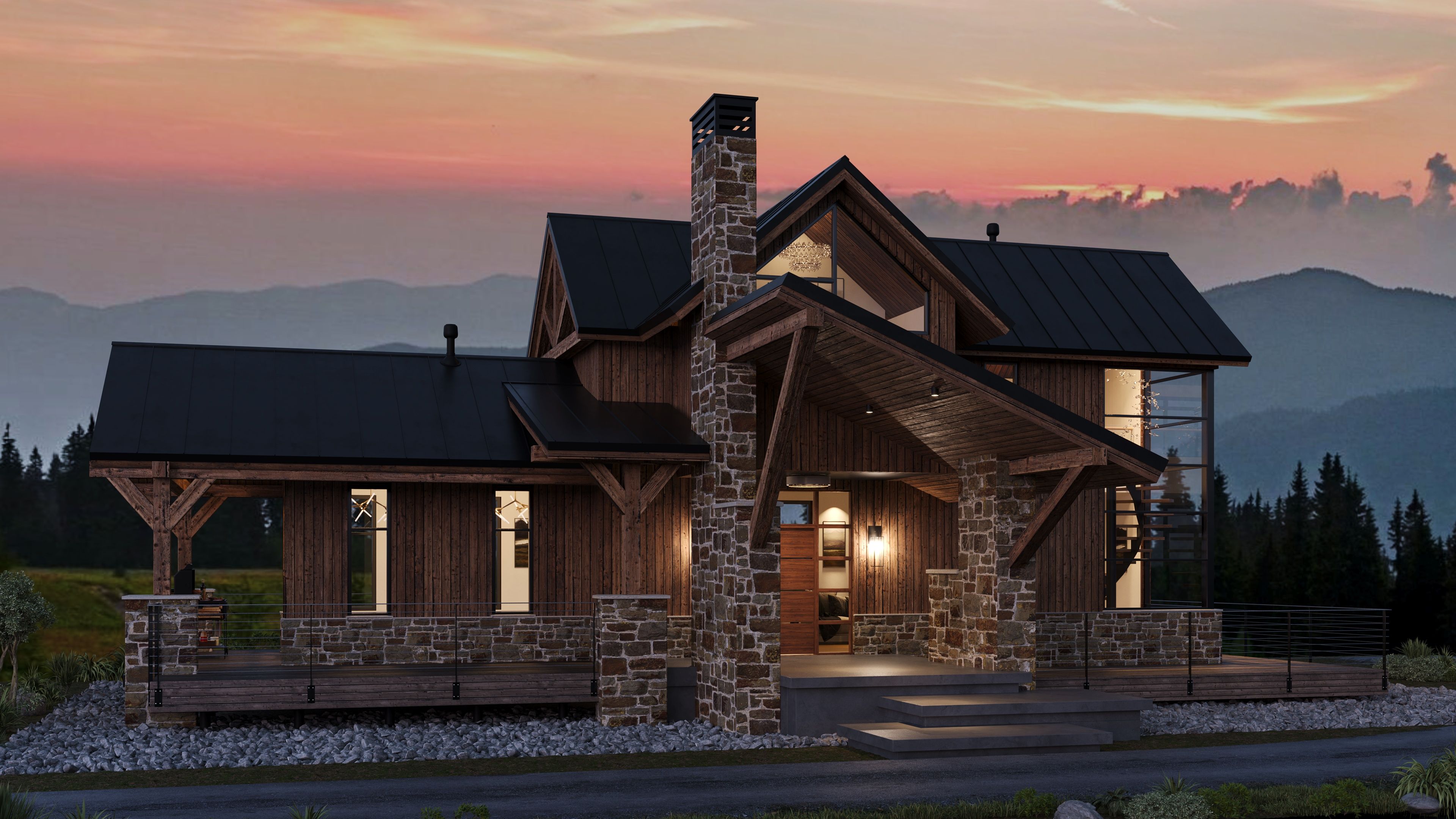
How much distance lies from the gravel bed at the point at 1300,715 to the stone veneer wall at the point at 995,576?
6.18ft

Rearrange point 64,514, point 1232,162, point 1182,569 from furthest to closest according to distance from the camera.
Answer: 1. point 1232,162
2. point 64,514
3. point 1182,569

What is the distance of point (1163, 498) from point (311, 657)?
488 inches

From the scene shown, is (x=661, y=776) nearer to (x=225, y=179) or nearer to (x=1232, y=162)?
(x=225, y=179)

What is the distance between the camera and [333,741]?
558 inches

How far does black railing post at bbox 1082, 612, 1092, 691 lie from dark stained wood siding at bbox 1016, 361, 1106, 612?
0.35 m

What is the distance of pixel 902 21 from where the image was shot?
30938 millimetres

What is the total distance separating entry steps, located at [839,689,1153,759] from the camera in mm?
13891

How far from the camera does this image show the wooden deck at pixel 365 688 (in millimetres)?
14898

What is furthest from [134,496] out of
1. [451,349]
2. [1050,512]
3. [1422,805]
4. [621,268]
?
[1422,805]

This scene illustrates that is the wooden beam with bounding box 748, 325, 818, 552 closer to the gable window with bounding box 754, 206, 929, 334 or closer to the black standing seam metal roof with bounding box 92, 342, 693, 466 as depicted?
the gable window with bounding box 754, 206, 929, 334

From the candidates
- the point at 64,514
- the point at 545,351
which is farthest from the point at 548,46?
the point at 64,514

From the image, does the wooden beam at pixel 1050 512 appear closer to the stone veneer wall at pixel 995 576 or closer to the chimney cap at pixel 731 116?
the stone veneer wall at pixel 995 576

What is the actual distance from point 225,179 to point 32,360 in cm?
1270

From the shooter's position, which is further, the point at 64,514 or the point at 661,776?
the point at 64,514
